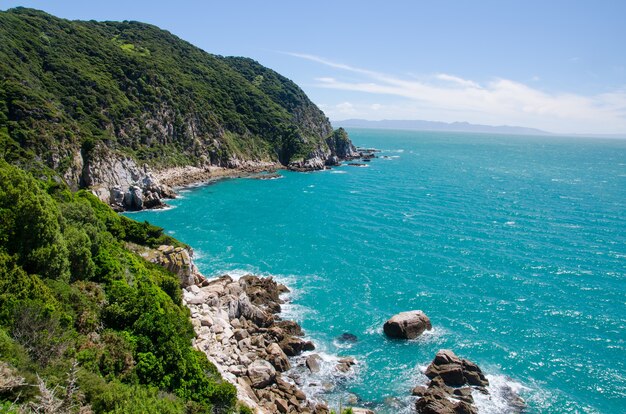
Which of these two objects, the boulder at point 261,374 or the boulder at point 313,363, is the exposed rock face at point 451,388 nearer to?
the boulder at point 313,363

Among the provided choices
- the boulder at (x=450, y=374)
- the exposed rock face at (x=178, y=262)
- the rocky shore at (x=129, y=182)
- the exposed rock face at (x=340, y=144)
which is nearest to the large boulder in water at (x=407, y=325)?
the boulder at (x=450, y=374)

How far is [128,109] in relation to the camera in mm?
111812

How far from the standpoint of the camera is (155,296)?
31.4 m

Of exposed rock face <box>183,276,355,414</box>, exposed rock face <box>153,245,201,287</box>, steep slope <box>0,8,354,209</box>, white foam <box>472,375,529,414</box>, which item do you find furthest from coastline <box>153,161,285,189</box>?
white foam <box>472,375,529,414</box>

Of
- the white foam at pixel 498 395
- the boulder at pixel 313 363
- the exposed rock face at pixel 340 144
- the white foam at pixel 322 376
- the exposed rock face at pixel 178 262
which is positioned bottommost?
the white foam at pixel 498 395

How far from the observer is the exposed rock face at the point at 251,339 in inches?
1235

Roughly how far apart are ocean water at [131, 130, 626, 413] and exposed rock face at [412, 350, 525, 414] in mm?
1150

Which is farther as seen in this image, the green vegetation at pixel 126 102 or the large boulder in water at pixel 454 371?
the green vegetation at pixel 126 102

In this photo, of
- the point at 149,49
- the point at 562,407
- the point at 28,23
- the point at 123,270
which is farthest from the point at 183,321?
the point at 149,49

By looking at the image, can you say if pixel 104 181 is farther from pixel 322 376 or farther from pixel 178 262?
pixel 322 376

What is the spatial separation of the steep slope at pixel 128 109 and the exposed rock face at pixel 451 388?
6930cm

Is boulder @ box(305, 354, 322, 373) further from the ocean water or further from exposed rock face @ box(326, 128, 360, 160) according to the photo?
exposed rock face @ box(326, 128, 360, 160)

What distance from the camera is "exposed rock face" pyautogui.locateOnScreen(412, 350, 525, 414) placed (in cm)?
3105

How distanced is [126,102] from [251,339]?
97.5 meters
